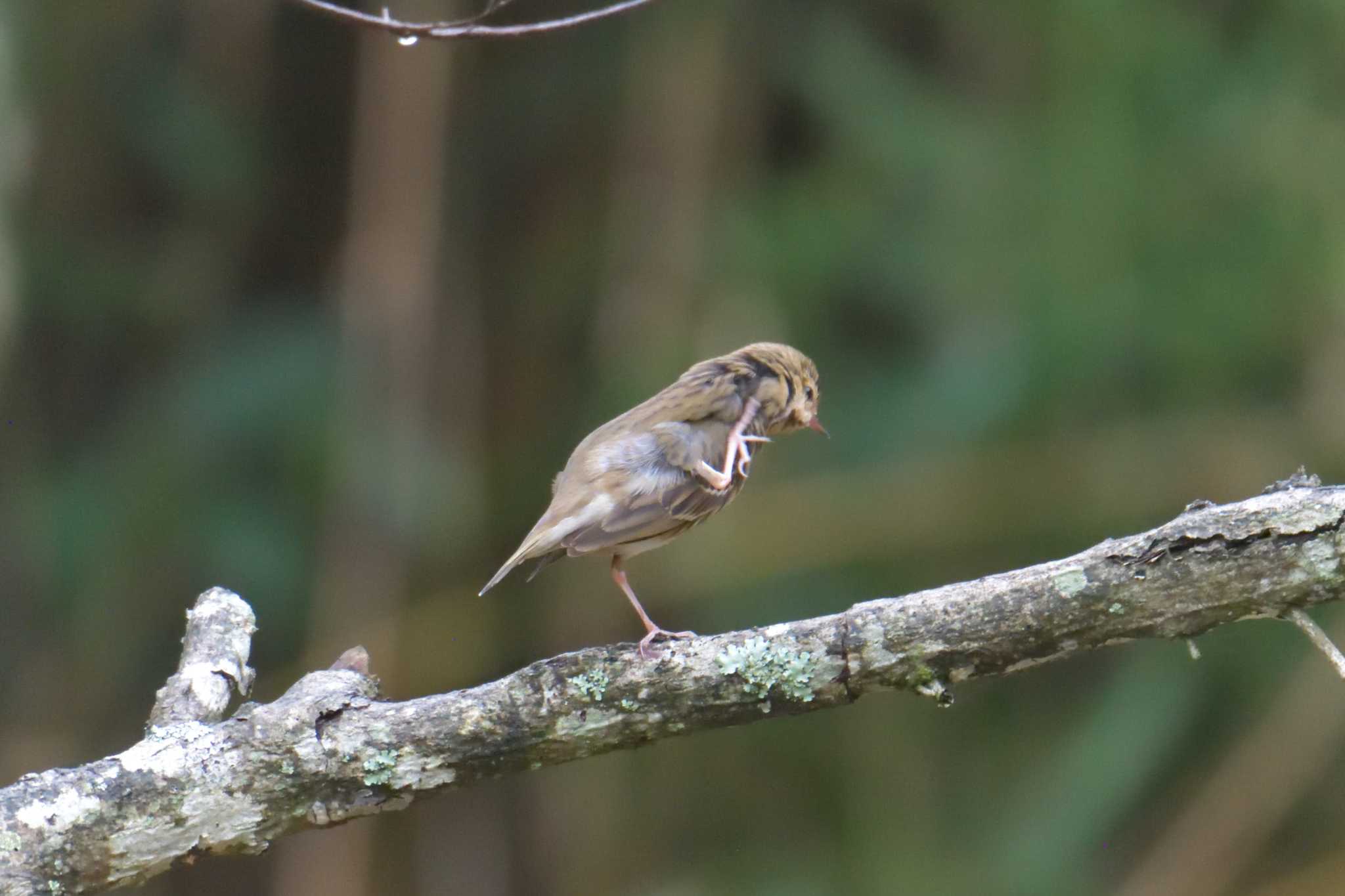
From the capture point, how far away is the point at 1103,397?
703 cm

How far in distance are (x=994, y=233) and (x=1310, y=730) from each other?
8.74 feet

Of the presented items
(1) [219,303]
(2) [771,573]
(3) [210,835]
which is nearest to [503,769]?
(3) [210,835]

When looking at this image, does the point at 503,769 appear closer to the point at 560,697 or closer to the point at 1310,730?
the point at 560,697

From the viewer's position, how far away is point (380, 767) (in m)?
2.80

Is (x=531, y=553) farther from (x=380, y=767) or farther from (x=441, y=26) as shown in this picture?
(x=441, y=26)

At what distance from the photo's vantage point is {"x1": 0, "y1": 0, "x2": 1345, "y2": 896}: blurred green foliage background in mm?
6953

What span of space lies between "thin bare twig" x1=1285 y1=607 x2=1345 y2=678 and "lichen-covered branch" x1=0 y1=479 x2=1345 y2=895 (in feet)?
0.21

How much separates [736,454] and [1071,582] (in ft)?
4.52

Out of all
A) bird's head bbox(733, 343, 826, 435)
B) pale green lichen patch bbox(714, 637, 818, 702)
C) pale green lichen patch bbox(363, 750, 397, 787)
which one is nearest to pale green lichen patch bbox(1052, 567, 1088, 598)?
pale green lichen patch bbox(714, 637, 818, 702)

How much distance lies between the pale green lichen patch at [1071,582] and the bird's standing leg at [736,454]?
1.17 meters

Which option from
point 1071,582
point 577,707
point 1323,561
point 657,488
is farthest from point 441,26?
point 1323,561

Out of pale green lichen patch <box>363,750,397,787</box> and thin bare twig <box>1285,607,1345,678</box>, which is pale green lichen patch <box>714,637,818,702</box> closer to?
pale green lichen patch <box>363,750,397,787</box>

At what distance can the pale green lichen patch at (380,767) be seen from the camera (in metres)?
2.80

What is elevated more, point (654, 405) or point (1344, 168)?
point (1344, 168)
